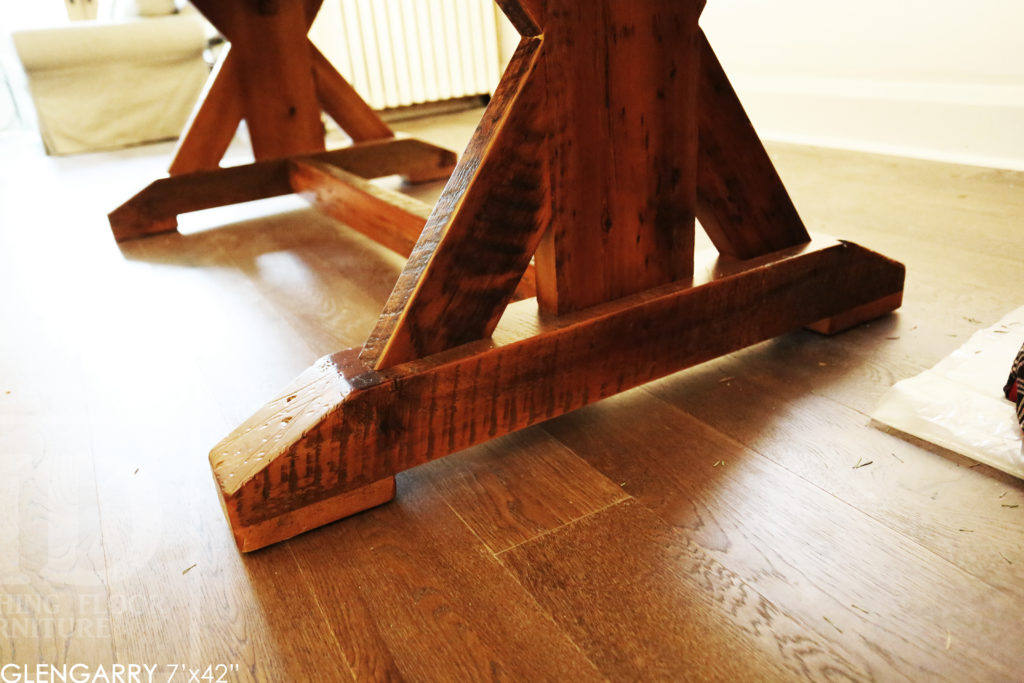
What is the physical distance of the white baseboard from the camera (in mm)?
1983

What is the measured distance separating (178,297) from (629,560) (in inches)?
45.5

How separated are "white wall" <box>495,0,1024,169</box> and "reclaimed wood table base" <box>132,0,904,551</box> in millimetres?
1386

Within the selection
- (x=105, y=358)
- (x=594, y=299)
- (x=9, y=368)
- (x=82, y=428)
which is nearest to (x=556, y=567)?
(x=594, y=299)

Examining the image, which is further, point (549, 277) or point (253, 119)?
point (253, 119)

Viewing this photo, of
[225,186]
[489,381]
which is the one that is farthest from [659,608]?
[225,186]

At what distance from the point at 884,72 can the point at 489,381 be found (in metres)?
1.98

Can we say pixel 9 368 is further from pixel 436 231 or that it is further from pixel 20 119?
pixel 20 119

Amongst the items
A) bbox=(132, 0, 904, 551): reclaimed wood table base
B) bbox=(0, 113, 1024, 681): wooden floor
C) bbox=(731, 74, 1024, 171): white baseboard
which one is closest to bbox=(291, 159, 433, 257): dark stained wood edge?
bbox=(0, 113, 1024, 681): wooden floor

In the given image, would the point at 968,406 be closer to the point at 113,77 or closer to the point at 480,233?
the point at 480,233

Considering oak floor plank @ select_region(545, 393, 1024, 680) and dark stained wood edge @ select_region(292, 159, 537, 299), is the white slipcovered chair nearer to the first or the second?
dark stained wood edge @ select_region(292, 159, 537, 299)

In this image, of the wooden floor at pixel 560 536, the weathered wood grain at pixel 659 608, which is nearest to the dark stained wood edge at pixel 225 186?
the wooden floor at pixel 560 536

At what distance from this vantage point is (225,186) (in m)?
2.03

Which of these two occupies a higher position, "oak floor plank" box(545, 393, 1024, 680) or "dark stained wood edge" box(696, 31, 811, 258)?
"dark stained wood edge" box(696, 31, 811, 258)

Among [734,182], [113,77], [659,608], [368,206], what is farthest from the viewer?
[113,77]
